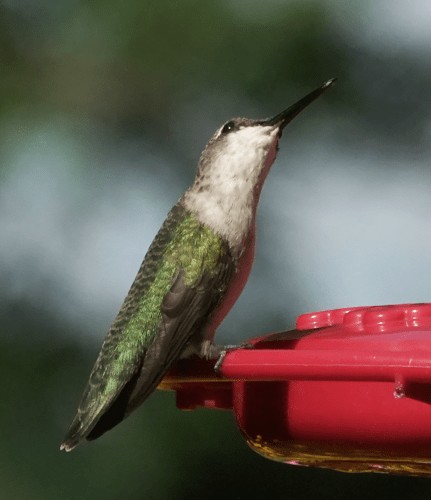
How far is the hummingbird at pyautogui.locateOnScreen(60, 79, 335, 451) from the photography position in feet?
8.63

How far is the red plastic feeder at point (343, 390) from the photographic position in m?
1.86

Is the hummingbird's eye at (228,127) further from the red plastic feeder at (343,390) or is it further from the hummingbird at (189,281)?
the red plastic feeder at (343,390)

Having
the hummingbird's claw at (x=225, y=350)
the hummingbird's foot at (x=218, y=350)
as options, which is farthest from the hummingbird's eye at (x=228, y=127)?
the hummingbird's claw at (x=225, y=350)

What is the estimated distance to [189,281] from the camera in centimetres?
294

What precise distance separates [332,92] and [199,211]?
16.8 ft

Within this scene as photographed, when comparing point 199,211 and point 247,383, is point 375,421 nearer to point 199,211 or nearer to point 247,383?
point 247,383

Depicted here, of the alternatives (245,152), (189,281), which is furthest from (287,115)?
(189,281)

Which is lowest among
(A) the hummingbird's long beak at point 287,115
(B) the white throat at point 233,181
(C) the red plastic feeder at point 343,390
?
(C) the red plastic feeder at point 343,390

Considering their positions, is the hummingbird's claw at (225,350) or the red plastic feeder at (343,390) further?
the hummingbird's claw at (225,350)

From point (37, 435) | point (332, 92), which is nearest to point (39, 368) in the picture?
point (37, 435)

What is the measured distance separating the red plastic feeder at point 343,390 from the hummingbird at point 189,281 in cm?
19

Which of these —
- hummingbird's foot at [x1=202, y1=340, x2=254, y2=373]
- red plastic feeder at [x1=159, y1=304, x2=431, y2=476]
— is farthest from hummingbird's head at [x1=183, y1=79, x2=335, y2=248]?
red plastic feeder at [x1=159, y1=304, x2=431, y2=476]

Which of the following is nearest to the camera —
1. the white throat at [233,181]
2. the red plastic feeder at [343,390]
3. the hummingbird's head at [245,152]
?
the red plastic feeder at [343,390]

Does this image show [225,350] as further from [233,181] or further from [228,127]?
[228,127]
